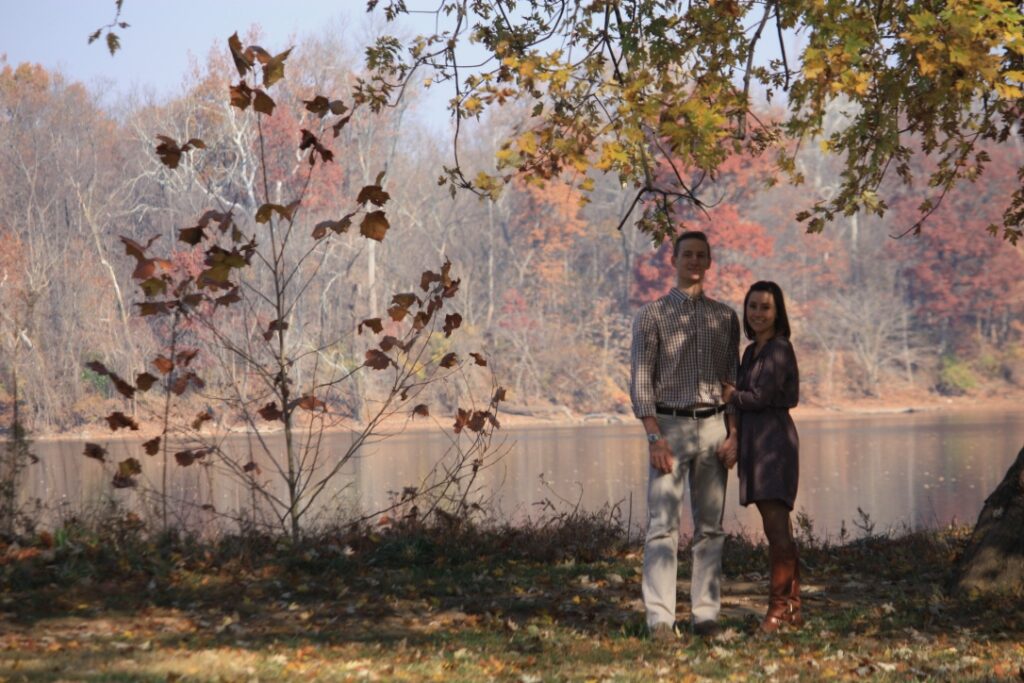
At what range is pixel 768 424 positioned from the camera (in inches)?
267

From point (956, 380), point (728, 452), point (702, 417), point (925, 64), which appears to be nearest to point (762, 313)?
point (702, 417)

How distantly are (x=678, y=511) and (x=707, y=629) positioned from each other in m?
0.70

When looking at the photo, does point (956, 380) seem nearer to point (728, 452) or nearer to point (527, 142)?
point (728, 452)

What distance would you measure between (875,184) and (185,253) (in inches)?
1265

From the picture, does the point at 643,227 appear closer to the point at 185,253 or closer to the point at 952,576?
the point at 952,576

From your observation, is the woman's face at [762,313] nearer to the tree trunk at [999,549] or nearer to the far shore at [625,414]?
the tree trunk at [999,549]

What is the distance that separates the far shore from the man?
30.4m

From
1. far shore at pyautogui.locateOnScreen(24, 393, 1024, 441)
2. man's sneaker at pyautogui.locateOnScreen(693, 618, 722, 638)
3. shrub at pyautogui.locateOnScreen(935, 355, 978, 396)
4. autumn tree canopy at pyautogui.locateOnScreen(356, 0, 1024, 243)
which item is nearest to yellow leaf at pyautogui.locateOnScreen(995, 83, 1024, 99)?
autumn tree canopy at pyautogui.locateOnScreen(356, 0, 1024, 243)

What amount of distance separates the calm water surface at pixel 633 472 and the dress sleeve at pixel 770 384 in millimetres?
4294

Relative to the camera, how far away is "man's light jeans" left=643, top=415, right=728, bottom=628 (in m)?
6.67

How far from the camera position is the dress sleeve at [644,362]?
6629 mm

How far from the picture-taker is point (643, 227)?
9.31 meters

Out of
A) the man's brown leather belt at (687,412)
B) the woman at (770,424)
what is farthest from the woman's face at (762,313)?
the man's brown leather belt at (687,412)

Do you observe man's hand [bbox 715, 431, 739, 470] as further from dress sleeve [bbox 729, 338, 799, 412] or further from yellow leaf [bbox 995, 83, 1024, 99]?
yellow leaf [bbox 995, 83, 1024, 99]
